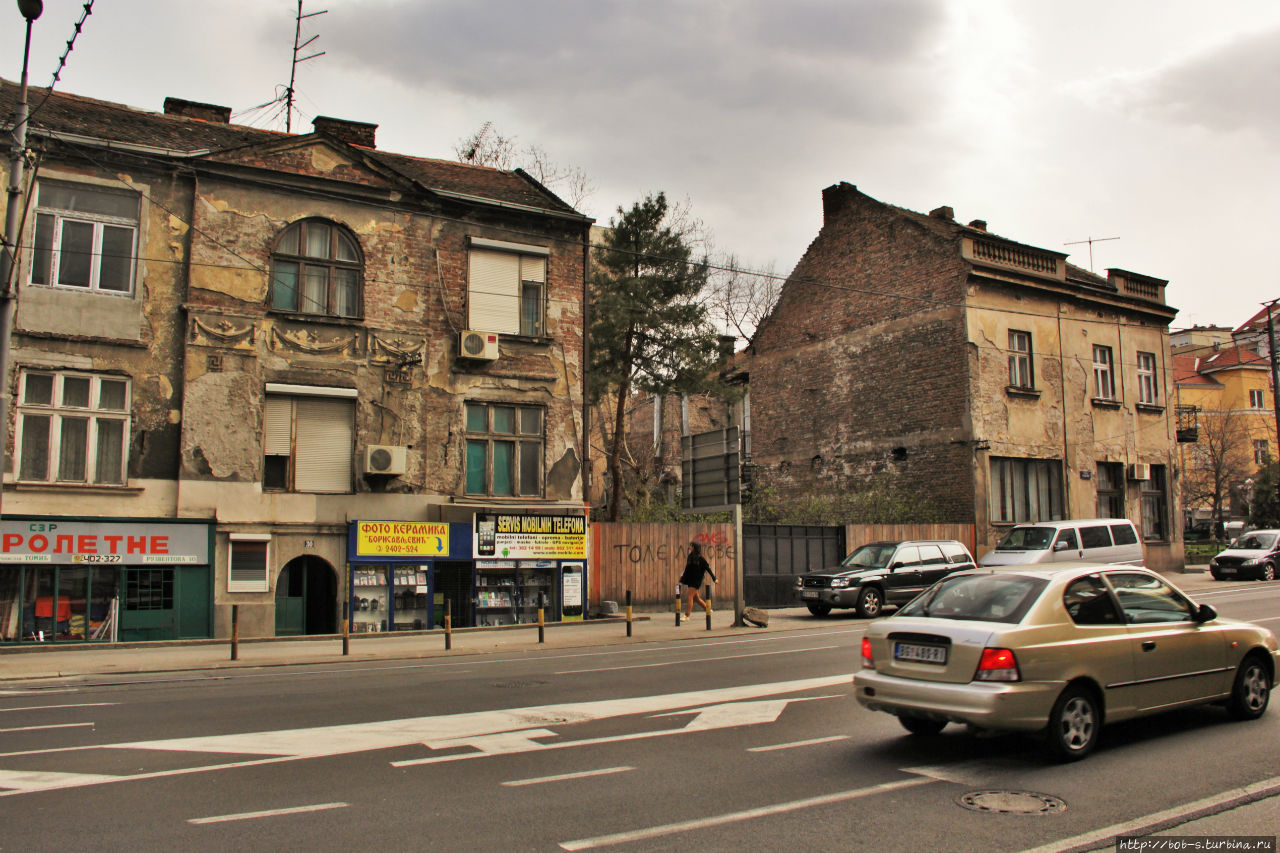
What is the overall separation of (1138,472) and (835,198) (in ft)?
45.5

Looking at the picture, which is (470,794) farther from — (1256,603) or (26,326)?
(1256,603)

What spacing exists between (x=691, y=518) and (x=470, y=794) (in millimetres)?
21930

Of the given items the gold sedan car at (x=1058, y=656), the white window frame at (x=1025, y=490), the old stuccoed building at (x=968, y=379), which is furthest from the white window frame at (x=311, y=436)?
the white window frame at (x=1025, y=490)

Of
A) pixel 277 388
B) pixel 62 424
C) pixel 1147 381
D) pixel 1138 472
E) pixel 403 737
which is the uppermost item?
pixel 1147 381

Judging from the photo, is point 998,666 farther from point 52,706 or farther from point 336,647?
point 336,647

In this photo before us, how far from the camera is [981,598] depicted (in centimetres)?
767

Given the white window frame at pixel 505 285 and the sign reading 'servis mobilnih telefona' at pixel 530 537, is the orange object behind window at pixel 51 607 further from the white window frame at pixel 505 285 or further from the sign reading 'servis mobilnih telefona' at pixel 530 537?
the white window frame at pixel 505 285

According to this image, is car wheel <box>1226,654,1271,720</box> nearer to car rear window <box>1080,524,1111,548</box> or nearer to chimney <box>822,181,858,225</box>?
car rear window <box>1080,524,1111,548</box>

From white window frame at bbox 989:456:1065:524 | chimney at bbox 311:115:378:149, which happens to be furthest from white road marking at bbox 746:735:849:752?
white window frame at bbox 989:456:1065:524

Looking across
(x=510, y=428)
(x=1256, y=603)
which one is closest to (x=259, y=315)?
(x=510, y=428)

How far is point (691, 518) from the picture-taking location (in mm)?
28047

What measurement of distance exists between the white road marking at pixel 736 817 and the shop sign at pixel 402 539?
48.9 ft

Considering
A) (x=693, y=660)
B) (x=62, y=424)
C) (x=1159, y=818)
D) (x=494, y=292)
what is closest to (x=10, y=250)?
(x=62, y=424)

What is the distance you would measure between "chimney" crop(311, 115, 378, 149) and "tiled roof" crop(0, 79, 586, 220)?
0.40m
